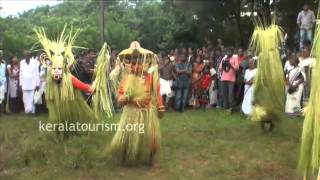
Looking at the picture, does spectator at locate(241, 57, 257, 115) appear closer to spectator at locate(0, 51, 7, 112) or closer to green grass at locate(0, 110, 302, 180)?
green grass at locate(0, 110, 302, 180)

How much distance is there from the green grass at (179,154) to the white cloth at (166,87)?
2.06m

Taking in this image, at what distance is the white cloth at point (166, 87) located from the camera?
14.3 metres

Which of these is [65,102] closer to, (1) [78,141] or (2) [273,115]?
(1) [78,141]

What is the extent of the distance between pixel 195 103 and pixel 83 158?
279 inches

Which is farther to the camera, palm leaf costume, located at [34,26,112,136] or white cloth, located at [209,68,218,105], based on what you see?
white cloth, located at [209,68,218,105]

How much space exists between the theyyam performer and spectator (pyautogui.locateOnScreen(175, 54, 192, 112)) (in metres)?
6.47

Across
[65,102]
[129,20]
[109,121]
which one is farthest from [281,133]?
[129,20]

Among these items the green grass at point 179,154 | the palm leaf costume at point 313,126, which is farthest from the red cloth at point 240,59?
the palm leaf costume at point 313,126

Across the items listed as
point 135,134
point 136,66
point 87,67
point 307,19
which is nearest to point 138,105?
point 135,134

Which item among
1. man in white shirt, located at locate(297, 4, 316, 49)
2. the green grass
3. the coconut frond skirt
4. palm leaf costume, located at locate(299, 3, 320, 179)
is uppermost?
man in white shirt, located at locate(297, 4, 316, 49)

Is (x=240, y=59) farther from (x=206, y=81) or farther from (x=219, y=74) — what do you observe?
(x=206, y=81)

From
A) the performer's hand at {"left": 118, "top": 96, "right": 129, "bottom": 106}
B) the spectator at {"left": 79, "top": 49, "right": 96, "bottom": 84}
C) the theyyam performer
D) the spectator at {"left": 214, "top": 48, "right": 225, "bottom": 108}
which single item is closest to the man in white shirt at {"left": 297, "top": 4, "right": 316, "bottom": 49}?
the spectator at {"left": 214, "top": 48, "right": 225, "bottom": 108}

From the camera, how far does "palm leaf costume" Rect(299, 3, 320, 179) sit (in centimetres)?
475

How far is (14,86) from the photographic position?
593 inches
